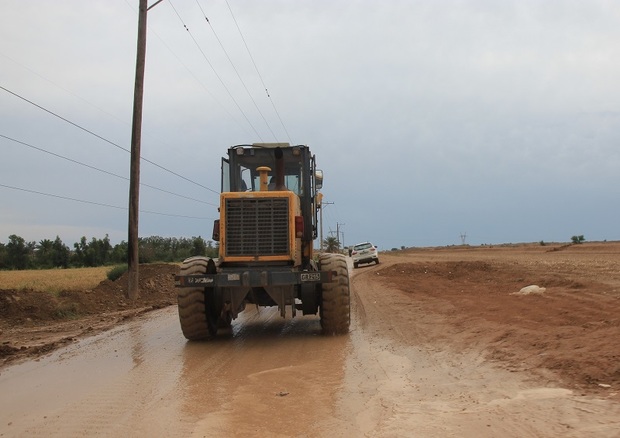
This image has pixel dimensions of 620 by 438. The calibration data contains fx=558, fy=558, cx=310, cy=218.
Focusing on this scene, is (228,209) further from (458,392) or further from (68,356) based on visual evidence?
→ (458,392)

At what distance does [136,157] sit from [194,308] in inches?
345

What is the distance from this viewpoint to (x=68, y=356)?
9031 millimetres

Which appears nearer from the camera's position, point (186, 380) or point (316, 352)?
point (186, 380)

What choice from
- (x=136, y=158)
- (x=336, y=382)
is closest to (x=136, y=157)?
(x=136, y=158)

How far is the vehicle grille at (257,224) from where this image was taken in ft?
33.1

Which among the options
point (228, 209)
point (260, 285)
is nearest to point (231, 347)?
point (260, 285)

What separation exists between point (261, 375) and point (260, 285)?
2.40 m

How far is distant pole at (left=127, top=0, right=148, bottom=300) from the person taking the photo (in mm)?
17047

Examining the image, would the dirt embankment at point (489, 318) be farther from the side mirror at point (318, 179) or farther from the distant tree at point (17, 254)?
the distant tree at point (17, 254)

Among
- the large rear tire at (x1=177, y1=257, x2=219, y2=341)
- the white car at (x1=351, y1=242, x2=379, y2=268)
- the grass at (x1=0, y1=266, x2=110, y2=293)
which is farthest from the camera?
the white car at (x1=351, y1=242, x2=379, y2=268)

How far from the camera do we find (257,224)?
10.1 meters

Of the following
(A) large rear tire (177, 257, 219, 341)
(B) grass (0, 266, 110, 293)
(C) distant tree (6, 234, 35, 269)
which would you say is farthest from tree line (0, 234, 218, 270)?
(A) large rear tire (177, 257, 219, 341)

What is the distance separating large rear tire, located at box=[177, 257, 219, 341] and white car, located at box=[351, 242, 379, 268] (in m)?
28.7

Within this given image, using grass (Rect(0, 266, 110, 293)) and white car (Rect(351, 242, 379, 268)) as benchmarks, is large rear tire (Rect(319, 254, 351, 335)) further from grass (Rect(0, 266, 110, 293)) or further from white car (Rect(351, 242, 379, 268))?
white car (Rect(351, 242, 379, 268))
